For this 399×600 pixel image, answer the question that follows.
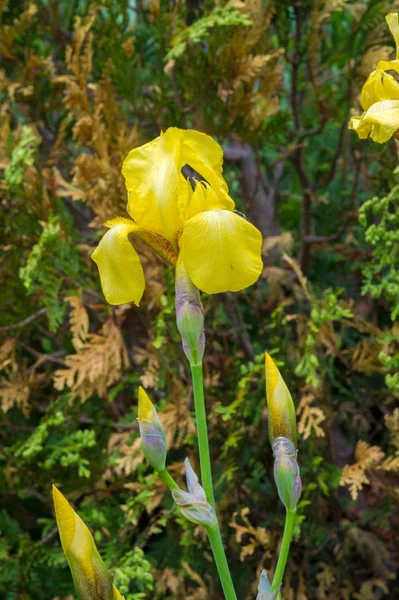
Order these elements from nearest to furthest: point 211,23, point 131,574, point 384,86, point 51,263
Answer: point 384,86
point 131,574
point 211,23
point 51,263

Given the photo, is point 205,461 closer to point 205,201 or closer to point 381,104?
point 205,201

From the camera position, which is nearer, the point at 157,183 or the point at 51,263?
the point at 157,183

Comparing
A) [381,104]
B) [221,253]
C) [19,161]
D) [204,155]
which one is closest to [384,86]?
[381,104]

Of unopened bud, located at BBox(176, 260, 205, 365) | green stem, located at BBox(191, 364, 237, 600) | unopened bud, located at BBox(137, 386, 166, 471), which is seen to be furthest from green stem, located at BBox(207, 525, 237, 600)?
unopened bud, located at BBox(176, 260, 205, 365)

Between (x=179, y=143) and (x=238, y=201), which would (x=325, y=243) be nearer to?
(x=238, y=201)

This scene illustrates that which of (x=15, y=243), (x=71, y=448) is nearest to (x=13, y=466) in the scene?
(x=71, y=448)

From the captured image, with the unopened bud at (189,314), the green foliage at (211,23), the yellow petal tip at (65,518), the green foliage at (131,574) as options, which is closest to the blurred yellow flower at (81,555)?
the yellow petal tip at (65,518)

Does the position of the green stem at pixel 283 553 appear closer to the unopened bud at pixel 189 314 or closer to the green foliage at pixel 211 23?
the unopened bud at pixel 189 314
